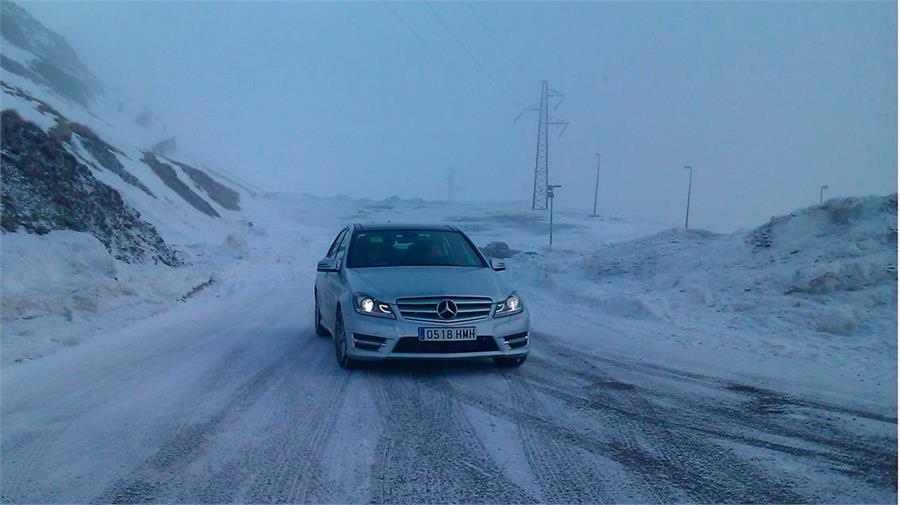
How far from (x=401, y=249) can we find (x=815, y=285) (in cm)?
775

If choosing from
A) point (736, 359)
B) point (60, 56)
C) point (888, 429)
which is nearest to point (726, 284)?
point (736, 359)

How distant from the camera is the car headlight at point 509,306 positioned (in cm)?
770

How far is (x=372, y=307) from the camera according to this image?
755 cm

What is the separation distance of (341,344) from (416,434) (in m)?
2.62

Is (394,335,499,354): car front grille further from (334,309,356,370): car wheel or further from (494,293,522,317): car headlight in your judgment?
(334,309,356,370): car wheel

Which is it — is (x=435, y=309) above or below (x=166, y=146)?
below

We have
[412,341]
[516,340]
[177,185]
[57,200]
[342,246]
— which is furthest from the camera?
[177,185]

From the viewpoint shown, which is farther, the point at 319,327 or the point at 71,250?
the point at 71,250

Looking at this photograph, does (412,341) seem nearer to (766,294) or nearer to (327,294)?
(327,294)

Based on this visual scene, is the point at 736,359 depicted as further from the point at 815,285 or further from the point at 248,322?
the point at 248,322

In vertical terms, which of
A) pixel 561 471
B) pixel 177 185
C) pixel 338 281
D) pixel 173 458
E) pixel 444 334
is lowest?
pixel 173 458

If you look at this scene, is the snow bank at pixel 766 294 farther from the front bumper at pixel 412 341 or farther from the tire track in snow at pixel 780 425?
the front bumper at pixel 412 341

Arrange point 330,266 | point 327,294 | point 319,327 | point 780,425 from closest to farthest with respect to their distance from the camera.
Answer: point 780,425
point 330,266
point 327,294
point 319,327

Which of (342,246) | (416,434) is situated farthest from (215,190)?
(416,434)
